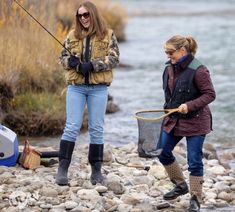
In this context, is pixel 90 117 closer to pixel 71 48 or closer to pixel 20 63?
pixel 71 48

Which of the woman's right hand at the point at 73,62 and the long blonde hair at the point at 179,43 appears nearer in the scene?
the long blonde hair at the point at 179,43

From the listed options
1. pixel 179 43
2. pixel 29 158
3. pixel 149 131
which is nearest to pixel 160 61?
pixel 149 131

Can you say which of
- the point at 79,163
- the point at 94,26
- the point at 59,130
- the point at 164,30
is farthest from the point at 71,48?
the point at 164,30

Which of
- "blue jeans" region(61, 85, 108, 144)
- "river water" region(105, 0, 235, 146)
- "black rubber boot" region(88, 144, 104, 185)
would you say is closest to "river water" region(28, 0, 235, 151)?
"river water" region(105, 0, 235, 146)

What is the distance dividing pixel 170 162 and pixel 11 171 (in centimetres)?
169

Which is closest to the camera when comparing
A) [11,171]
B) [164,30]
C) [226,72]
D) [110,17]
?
[11,171]

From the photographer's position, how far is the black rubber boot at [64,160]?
6.98 m

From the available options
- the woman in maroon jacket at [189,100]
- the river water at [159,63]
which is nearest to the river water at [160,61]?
the river water at [159,63]

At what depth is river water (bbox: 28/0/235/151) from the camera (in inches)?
454

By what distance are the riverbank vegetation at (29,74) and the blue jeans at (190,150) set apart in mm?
4043

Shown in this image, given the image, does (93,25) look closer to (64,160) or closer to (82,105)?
(82,105)

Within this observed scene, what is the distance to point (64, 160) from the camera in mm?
7031

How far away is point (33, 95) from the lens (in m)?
11.0

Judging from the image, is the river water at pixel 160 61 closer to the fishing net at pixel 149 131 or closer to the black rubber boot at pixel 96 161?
the fishing net at pixel 149 131
